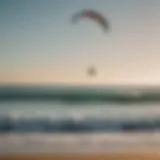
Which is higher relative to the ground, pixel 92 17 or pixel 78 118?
pixel 92 17

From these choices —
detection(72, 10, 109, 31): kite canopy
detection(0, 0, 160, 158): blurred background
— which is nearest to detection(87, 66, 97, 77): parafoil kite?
detection(0, 0, 160, 158): blurred background

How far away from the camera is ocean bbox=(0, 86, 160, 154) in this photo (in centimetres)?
99

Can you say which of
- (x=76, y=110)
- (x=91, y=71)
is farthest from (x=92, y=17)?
(x=76, y=110)

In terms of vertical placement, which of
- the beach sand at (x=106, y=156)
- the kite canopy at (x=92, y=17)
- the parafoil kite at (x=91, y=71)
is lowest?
the beach sand at (x=106, y=156)

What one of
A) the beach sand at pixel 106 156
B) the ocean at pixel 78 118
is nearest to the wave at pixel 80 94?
the ocean at pixel 78 118

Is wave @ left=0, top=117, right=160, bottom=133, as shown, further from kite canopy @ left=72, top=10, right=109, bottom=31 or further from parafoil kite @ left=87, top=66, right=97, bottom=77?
kite canopy @ left=72, top=10, right=109, bottom=31

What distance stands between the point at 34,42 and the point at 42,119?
23cm

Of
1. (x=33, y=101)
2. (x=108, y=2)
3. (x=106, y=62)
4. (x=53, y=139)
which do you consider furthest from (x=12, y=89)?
(x=108, y=2)

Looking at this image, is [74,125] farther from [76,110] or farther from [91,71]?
[91,71]

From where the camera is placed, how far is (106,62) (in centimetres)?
104

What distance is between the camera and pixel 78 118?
3.32 ft

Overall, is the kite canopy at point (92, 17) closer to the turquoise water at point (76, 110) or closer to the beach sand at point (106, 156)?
the turquoise water at point (76, 110)

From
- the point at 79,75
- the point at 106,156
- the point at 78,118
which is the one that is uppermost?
the point at 79,75

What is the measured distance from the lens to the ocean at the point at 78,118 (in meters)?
0.99
